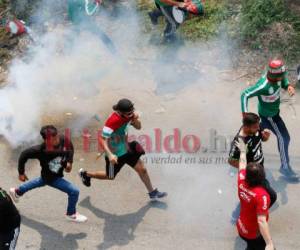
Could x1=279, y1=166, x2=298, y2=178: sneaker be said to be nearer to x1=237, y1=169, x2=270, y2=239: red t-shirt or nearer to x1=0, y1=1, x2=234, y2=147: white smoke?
x1=237, y1=169, x2=270, y2=239: red t-shirt

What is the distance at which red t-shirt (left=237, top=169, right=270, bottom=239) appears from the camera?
413cm

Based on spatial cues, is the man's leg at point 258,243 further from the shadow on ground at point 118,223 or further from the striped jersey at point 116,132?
the striped jersey at point 116,132

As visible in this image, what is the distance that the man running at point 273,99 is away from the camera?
Result: 5648 millimetres

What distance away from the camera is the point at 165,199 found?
6016 mm

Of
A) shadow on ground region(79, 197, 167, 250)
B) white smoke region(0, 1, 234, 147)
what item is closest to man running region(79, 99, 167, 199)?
shadow on ground region(79, 197, 167, 250)

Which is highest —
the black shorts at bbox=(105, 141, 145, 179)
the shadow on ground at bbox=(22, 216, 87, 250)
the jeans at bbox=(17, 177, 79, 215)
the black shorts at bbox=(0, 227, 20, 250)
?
the black shorts at bbox=(105, 141, 145, 179)

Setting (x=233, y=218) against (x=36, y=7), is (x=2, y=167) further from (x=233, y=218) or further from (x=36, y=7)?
(x=36, y=7)

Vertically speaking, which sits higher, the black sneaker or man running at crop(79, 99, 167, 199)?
man running at crop(79, 99, 167, 199)

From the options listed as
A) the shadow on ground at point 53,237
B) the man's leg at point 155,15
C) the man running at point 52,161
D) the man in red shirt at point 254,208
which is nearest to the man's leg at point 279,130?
the man in red shirt at point 254,208

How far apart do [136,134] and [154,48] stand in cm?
244

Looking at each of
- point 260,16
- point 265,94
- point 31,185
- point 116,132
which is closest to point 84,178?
point 31,185

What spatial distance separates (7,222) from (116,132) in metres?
1.50

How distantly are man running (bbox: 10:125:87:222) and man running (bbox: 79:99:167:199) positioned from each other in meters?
0.41

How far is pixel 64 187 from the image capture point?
5.44 m
